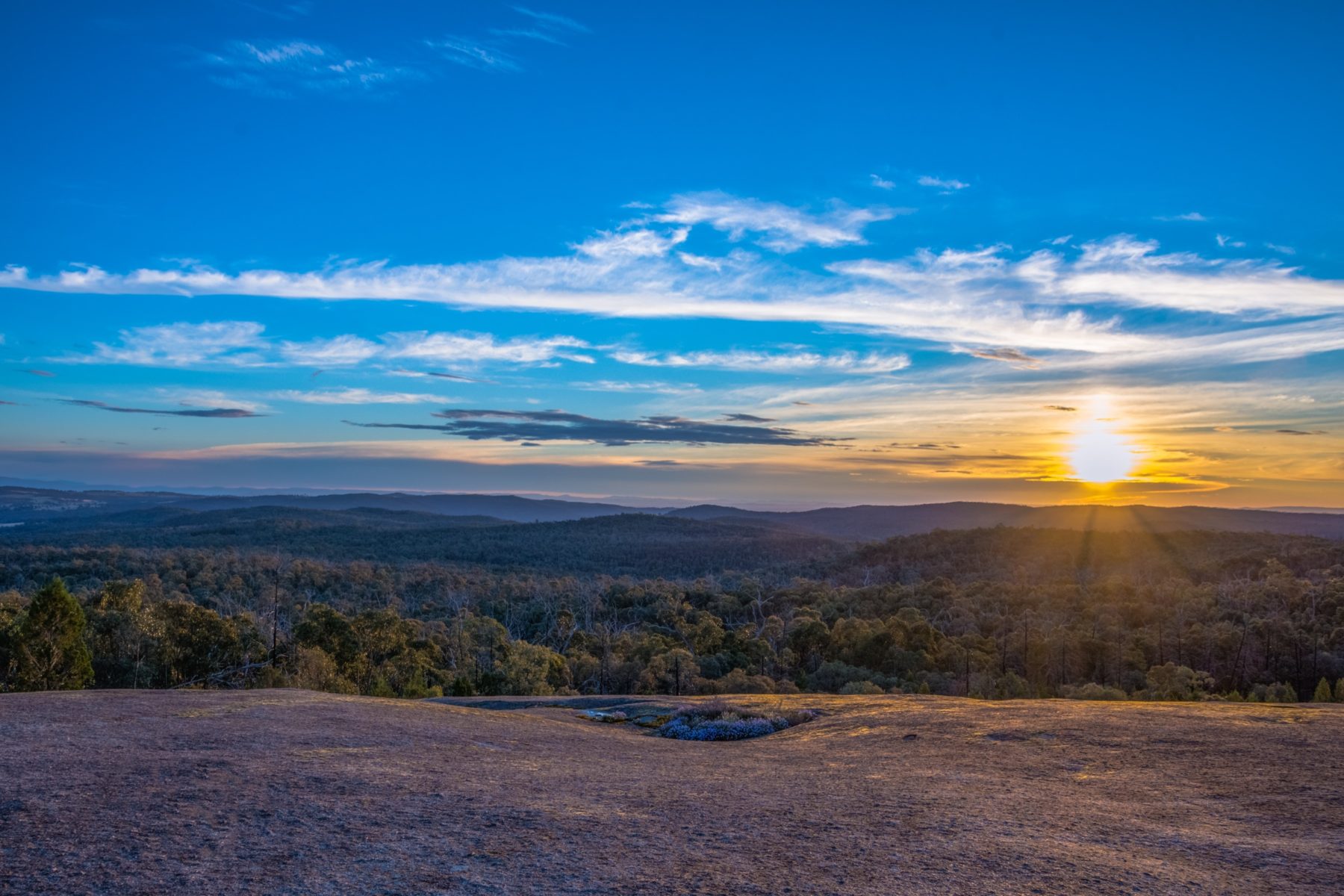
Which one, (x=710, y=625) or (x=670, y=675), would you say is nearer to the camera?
(x=670, y=675)

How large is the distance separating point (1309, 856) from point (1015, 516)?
164434mm

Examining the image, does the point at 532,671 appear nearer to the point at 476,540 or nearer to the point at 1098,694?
the point at 1098,694

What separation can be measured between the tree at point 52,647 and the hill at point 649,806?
1512 cm

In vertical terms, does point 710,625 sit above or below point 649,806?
below

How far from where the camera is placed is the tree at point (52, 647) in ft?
89.0

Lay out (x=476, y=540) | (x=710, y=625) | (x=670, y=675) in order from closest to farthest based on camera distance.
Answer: (x=670, y=675) < (x=710, y=625) < (x=476, y=540)

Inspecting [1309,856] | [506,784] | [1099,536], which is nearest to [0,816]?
[506,784]

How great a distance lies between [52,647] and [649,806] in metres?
27.0

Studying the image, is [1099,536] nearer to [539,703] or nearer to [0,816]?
[539,703]

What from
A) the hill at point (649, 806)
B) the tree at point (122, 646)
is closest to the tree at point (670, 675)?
the tree at point (122, 646)

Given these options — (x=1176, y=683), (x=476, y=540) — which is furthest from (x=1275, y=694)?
(x=476, y=540)

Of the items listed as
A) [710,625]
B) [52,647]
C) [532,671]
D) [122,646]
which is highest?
[52,647]

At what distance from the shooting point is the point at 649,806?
9227mm

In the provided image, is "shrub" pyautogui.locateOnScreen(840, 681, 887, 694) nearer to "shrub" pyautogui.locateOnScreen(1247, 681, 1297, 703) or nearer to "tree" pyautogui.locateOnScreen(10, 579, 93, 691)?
"shrub" pyautogui.locateOnScreen(1247, 681, 1297, 703)
